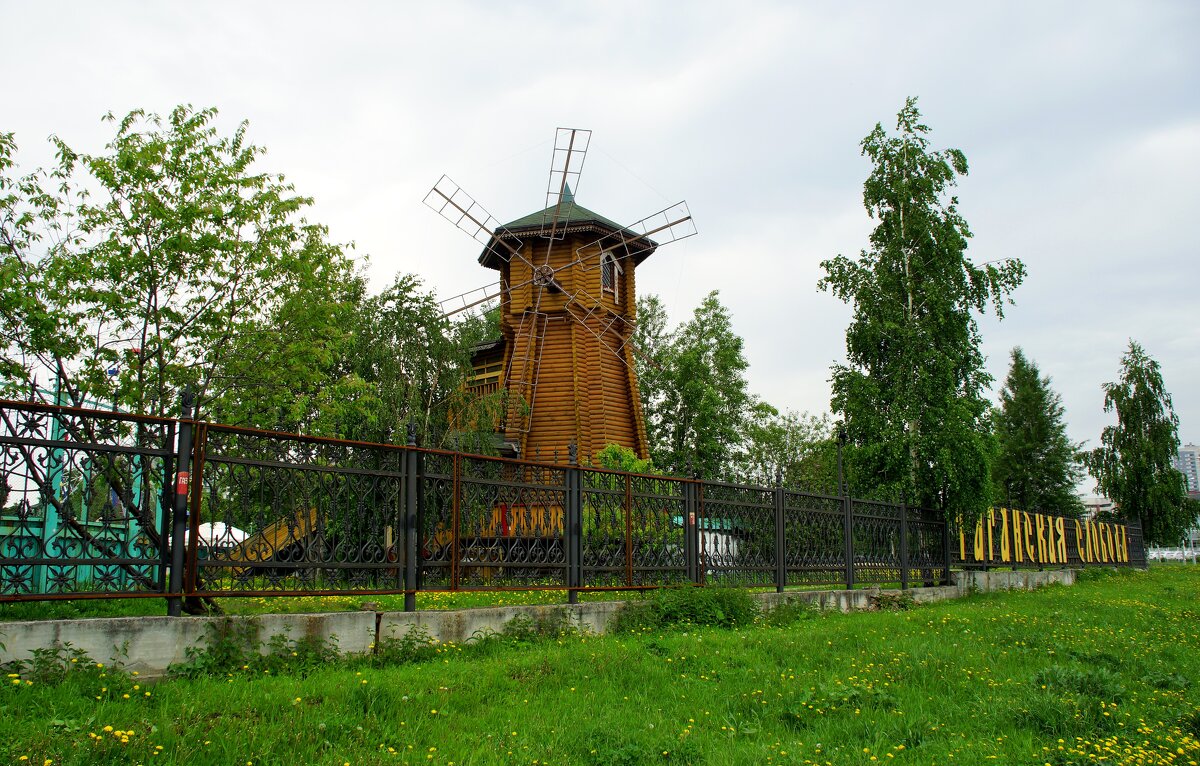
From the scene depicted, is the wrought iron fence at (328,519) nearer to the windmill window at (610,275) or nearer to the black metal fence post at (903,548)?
the black metal fence post at (903,548)

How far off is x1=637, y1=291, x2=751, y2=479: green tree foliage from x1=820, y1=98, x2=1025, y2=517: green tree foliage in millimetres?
14709

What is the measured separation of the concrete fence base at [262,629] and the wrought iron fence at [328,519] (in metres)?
0.24

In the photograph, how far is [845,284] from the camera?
826 inches

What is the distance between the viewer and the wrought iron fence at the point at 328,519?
588 cm

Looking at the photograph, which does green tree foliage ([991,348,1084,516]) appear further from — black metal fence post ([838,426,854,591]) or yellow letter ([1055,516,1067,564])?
black metal fence post ([838,426,854,591])

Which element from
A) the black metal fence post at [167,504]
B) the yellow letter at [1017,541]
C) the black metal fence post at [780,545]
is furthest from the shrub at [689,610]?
the yellow letter at [1017,541]

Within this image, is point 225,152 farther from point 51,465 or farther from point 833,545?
point 833,545

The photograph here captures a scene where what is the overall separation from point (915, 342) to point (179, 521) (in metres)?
16.9

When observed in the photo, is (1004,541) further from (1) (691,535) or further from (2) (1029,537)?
(1) (691,535)

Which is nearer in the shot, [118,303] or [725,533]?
[118,303]

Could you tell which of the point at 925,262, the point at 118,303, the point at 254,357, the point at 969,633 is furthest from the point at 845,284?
the point at 118,303

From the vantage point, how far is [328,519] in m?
7.41

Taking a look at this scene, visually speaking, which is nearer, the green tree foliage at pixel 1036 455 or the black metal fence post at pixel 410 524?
the black metal fence post at pixel 410 524

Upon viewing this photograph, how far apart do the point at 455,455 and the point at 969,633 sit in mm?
6464
